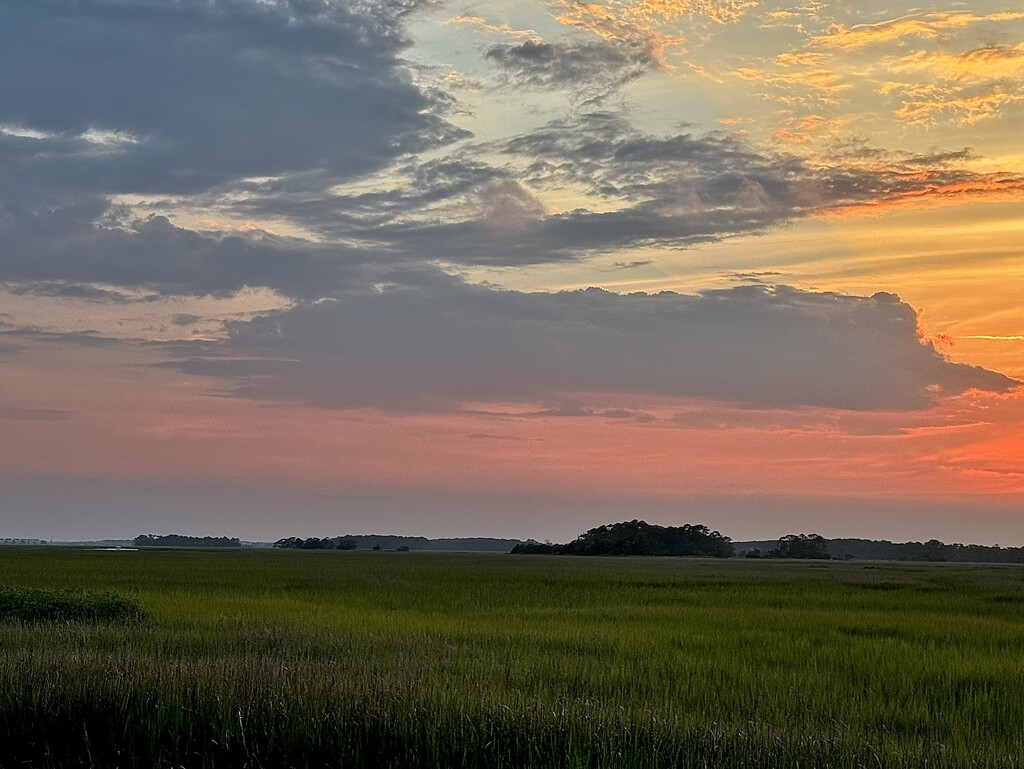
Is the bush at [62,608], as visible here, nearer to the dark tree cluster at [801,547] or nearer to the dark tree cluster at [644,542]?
the dark tree cluster at [644,542]

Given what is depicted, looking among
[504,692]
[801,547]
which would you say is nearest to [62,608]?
[504,692]

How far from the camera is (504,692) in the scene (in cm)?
1064

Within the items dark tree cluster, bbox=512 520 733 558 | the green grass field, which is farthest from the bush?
dark tree cluster, bbox=512 520 733 558

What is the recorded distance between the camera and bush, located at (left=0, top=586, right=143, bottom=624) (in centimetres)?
→ 1783

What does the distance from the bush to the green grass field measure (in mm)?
504

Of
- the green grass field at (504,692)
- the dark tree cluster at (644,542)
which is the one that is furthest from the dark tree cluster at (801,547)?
the green grass field at (504,692)

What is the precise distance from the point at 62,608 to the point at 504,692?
37.4 ft

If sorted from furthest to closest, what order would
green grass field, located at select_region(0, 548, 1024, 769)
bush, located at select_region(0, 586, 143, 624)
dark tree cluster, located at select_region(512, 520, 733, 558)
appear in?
dark tree cluster, located at select_region(512, 520, 733, 558) < bush, located at select_region(0, 586, 143, 624) < green grass field, located at select_region(0, 548, 1024, 769)

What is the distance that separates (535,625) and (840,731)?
1147 centimetres

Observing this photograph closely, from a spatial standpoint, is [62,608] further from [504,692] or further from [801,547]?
[801,547]

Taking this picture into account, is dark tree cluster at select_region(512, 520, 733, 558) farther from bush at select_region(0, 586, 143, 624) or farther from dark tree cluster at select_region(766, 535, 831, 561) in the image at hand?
bush at select_region(0, 586, 143, 624)

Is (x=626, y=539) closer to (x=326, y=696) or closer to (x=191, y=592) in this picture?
(x=191, y=592)

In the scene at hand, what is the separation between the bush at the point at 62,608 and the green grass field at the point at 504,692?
1.65 ft

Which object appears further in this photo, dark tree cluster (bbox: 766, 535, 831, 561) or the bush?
dark tree cluster (bbox: 766, 535, 831, 561)
